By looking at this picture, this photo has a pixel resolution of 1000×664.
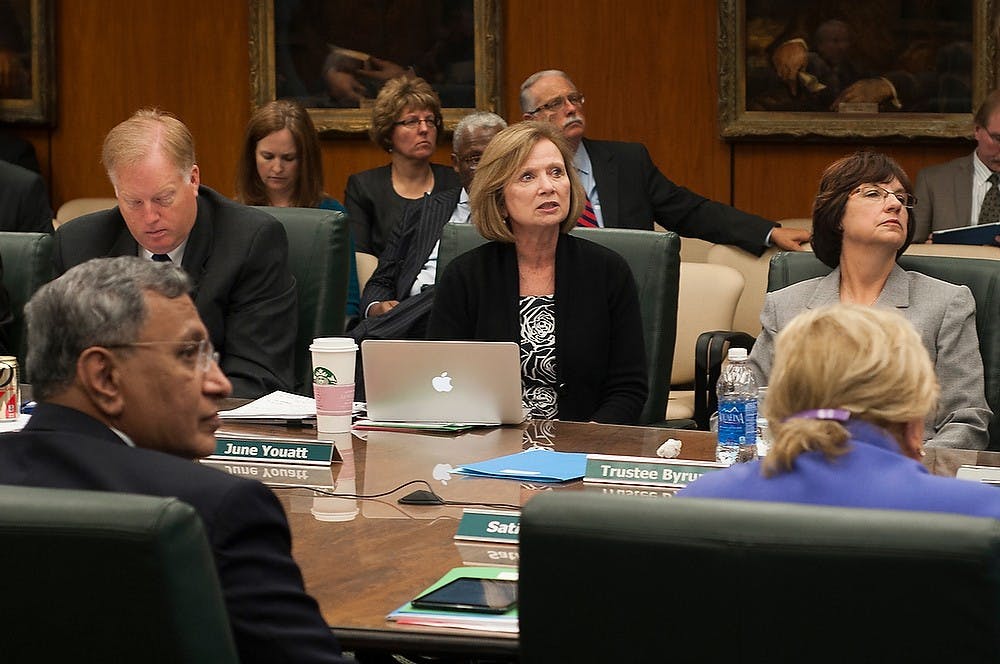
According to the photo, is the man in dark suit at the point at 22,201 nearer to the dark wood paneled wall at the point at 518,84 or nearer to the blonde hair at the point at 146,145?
the blonde hair at the point at 146,145

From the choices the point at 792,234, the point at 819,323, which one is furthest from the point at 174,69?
the point at 819,323

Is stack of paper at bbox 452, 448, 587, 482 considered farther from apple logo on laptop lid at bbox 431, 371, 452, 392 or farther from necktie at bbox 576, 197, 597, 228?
necktie at bbox 576, 197, 597, 228

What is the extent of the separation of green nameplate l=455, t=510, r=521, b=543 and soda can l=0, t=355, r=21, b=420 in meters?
1.33

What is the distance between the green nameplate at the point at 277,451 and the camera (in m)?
3.05

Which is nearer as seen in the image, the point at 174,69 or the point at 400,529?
the point at 400,529

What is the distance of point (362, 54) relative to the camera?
8.29 metres

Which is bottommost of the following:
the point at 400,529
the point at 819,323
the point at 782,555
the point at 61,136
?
the point at 400,529

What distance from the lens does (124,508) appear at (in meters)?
1.53

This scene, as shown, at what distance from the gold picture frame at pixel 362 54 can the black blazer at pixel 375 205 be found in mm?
1336

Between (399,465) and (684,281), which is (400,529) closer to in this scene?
(399,465)

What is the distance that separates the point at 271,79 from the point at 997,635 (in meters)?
7.36

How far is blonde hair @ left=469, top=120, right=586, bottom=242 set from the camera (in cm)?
424

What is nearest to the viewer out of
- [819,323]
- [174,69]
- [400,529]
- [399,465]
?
[819,323]

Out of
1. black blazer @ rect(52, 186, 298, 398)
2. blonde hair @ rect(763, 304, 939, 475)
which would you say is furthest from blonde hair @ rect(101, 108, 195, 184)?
blonde hair @ rect(763, 304, 939, 475)
